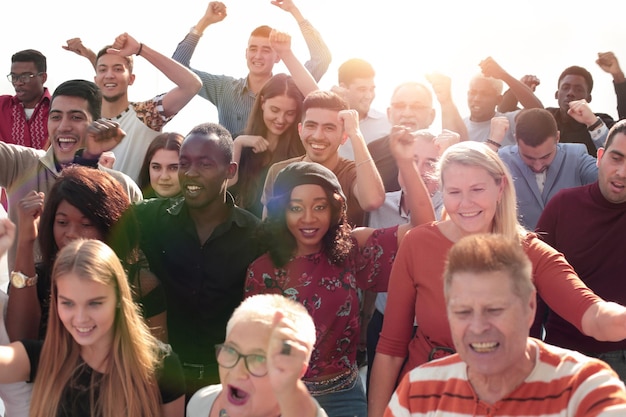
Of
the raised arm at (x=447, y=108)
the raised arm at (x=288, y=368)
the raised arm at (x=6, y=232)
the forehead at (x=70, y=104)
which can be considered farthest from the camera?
the raised arm at (x=447, y=108)

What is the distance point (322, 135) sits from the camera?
13.7ft

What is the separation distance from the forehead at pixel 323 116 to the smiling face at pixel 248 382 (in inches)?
78.5

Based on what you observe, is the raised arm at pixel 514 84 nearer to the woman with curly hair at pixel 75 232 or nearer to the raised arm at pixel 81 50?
the raised arm at pixel 81 50

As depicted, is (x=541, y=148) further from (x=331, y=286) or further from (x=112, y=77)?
(x=112, y=77)

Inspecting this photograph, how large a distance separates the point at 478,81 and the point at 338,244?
10.8 ft

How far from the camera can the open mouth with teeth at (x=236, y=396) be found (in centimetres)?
237

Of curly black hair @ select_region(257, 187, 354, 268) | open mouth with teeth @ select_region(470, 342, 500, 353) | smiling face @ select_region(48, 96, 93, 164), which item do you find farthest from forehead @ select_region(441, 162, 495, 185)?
smiling face @ select_region(48, 96, 93, 164)

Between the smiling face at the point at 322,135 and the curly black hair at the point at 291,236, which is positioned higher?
the smiling face at the point at 322,135

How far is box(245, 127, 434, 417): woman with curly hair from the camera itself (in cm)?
319

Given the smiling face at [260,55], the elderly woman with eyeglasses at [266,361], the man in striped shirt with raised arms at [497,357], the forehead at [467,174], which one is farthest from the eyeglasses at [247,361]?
the smiling face at [260,55]

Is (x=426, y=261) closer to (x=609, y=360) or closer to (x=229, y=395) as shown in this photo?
(x=229, y=395)

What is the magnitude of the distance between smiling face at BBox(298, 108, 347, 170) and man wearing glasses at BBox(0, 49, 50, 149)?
2398 millimetres

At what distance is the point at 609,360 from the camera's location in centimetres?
358

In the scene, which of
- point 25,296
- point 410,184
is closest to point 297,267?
point 410,184
